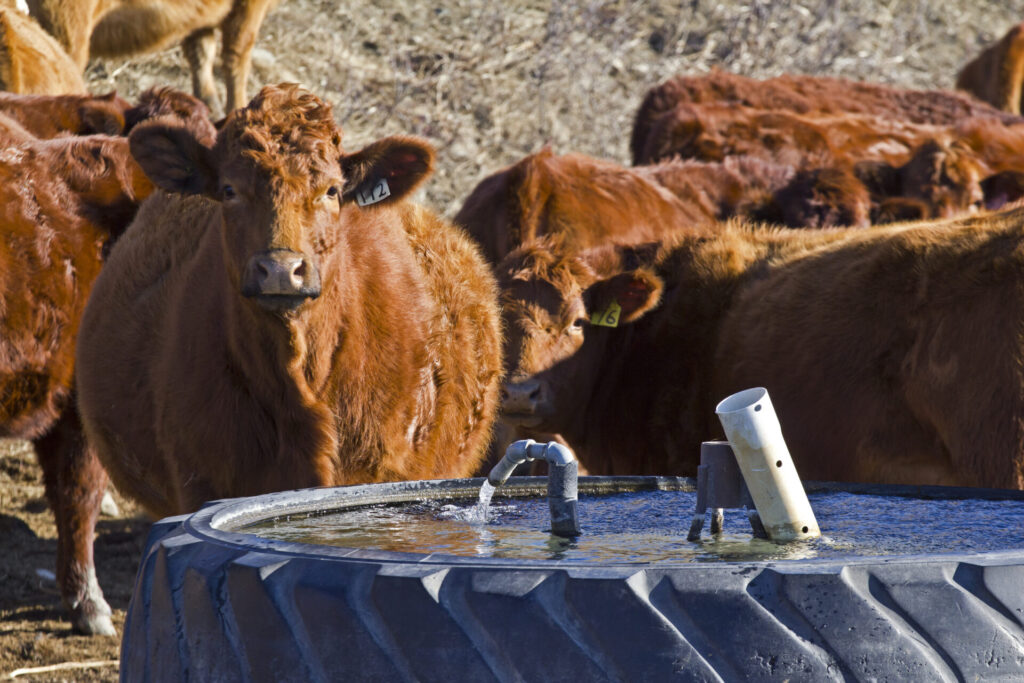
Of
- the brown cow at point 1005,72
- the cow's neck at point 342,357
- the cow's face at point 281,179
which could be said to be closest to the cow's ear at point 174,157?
the cow's face at point 281,179

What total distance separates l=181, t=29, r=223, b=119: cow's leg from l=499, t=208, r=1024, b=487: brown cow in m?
6.92

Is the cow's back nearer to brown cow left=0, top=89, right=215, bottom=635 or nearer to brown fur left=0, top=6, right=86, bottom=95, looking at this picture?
brown cow left=0, top=89, right=215, bottom=635

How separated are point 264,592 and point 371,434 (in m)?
2.54

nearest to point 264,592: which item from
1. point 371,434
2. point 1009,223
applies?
point 371,434

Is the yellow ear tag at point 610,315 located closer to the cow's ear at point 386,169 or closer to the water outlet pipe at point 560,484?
the cow's ear at point 386,169

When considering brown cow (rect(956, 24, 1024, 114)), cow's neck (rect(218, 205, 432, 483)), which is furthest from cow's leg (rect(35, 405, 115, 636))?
brown cow (rect(956, 24, 1024, 114))

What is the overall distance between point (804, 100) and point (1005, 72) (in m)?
4.47

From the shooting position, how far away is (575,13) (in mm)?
13180

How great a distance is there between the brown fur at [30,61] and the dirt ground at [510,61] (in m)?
2.06

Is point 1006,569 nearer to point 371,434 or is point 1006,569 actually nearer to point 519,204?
point 371,434

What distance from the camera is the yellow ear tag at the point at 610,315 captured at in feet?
17.5

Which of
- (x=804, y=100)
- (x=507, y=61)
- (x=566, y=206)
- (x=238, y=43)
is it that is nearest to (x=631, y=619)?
(x=566, y=206)

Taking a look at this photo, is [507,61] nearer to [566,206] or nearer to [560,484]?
[566,206]

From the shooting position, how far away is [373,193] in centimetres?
419
